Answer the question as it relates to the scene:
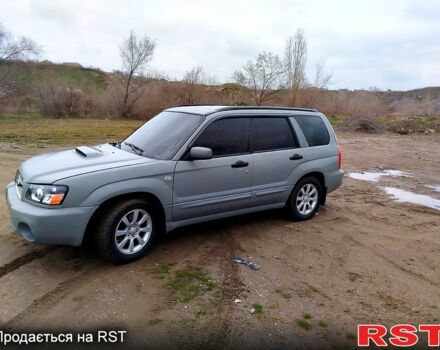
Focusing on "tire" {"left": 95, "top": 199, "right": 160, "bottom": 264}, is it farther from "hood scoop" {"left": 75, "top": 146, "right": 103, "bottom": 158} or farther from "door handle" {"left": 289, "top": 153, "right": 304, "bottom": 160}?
"door handle" {"left": 289, "top": 153, "right": 304, "bottom": 160}

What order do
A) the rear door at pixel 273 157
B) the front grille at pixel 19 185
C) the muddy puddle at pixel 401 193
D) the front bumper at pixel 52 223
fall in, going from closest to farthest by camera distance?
the front bumper at pixel 52 223 → the front grille at pixel 19 185 → the rear door at pixel 273 157 → the muddy puddle at pixel 401 193

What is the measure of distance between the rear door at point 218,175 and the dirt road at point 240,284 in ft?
1.74

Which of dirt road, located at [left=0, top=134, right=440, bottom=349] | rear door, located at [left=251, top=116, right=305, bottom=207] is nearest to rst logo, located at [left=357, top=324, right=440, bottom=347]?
dirt road, located at [left=0, top=134, right=440, bottom=349]

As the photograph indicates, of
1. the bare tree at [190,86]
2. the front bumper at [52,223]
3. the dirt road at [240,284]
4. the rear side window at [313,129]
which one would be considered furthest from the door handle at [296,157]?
the bare tree at [190,86]

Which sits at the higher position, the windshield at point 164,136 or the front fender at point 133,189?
the windshield at point 164,136

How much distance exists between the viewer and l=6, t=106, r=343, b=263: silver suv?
388 centimetres

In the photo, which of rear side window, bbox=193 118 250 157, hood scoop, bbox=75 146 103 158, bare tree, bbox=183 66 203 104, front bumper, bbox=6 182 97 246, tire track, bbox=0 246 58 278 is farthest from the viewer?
bare tree, bbox=183 66 203 104

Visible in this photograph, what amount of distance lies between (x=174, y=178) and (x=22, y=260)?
195 centimetres

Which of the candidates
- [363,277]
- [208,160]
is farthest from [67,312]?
[363,277]

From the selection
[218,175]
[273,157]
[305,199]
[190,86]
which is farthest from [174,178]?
[190,86]

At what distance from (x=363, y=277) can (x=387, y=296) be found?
0.41m

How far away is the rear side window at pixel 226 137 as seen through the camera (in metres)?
4.83

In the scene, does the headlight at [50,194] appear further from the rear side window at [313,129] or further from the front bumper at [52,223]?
the rear side window at [313,129]

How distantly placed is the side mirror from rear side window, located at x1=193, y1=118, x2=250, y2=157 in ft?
0.72
